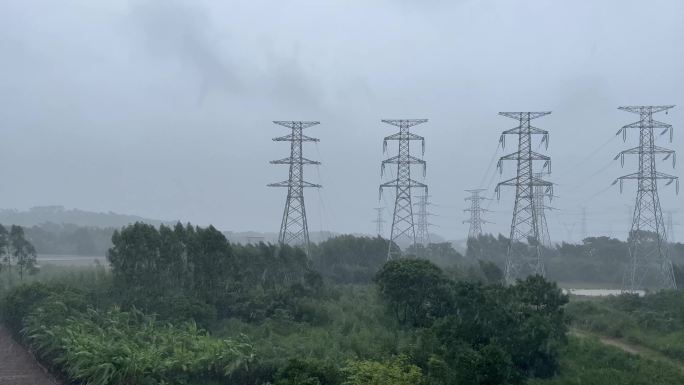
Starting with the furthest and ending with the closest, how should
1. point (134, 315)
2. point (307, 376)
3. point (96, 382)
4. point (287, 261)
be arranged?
point (287, 261) < point (134, 315) < point (96, 382) < point (307, 376)

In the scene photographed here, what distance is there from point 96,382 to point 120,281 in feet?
43.6

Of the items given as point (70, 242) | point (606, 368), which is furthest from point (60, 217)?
point (606, 368)

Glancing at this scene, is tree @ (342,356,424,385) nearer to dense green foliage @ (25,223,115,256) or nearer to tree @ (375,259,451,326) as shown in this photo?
tree @ (375,259,451,326)

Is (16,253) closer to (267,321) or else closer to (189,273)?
(189,273)

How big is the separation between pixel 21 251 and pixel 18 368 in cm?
1687

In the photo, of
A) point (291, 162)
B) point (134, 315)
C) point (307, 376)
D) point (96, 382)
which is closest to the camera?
point (307, 376)

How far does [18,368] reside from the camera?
2550 centimetres

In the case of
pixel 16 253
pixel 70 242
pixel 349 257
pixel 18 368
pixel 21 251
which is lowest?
pixel 18 368

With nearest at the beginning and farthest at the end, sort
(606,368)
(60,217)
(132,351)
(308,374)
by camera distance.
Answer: (308,374)
(132,351)
(606,368)
(60,217)

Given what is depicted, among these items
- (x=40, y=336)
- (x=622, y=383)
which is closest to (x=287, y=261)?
(x=40, y=336)

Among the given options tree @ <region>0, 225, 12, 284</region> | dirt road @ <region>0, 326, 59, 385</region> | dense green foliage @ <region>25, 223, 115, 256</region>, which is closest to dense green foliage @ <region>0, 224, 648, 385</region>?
dirt road @ <region>0, 326, 59, 385</region>

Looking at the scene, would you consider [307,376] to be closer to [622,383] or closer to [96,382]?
[96,382]

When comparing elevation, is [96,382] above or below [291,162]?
below

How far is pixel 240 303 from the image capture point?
3062 centimetres
